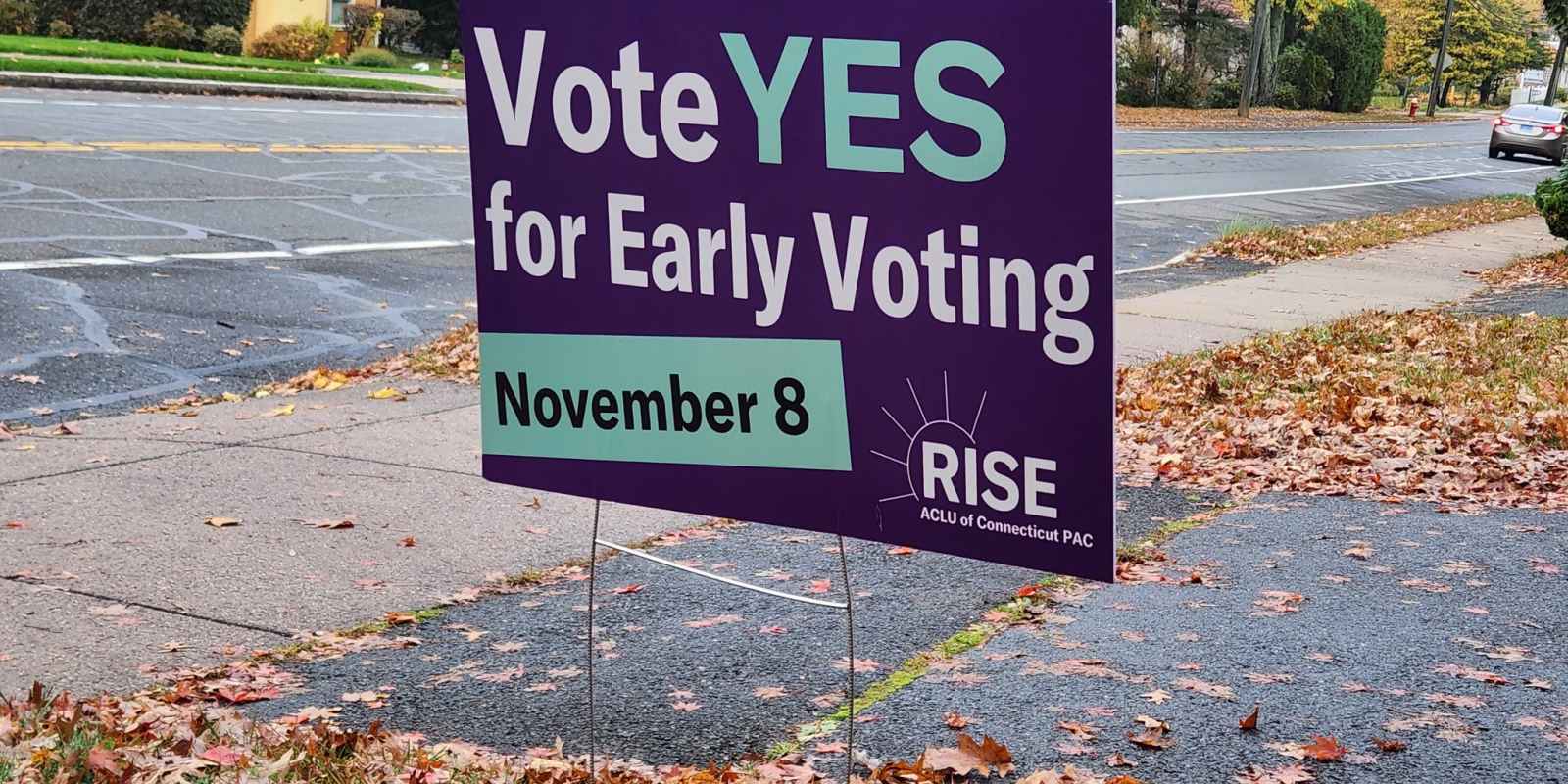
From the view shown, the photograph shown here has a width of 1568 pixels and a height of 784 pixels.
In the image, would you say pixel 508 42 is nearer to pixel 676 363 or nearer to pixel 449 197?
pixel 676 363

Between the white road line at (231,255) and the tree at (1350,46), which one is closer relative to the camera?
the white road line at (231,255)

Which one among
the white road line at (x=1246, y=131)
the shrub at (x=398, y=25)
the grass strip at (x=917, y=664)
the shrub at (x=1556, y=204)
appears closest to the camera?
the grass strip at (x=917, y=664)

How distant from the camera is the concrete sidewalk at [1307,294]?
1159 centimetres

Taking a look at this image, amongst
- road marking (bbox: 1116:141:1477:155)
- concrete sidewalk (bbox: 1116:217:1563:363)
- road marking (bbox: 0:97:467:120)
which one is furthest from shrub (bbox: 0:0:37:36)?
concrete sidewalk (bbox: 1116:217:1563:363)

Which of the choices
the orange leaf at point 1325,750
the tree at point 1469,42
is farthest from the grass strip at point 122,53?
the tree at point 1469,42

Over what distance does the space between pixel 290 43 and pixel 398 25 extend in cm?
701

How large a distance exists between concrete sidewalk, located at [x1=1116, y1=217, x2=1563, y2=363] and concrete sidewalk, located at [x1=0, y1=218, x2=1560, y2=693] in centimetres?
499

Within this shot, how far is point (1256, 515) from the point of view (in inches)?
262

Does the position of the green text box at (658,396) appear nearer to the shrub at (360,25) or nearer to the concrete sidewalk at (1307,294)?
the concrete sidewalk at (1307,294)

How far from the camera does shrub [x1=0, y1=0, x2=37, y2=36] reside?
101ft

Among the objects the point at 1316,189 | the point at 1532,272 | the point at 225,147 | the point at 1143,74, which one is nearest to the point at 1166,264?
the point at 1532,272

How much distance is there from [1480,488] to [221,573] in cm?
513

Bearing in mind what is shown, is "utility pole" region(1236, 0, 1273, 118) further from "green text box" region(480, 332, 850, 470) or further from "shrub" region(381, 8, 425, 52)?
"green text box" region(480, 332, 850, 470)

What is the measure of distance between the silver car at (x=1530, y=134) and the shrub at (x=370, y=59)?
27285mm
